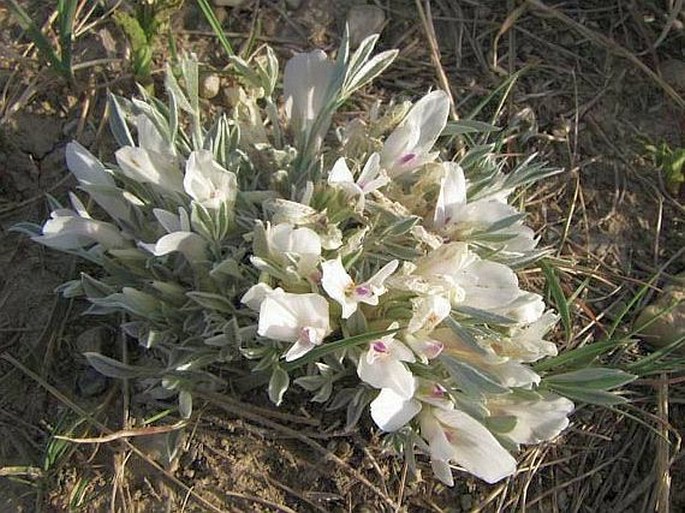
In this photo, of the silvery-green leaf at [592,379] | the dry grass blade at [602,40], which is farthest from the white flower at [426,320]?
the dry grass blade at [602,40]

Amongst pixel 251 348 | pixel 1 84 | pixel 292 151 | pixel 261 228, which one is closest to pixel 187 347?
pixel 251 348

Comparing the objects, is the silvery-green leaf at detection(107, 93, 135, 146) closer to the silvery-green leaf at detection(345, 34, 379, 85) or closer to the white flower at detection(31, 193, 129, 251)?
the white flower at detection(31, 193, 129, 251)

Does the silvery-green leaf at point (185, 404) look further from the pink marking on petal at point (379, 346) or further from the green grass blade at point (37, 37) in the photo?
the green grass blade at point (37, 37)

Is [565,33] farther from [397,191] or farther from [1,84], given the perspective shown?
[1,84]

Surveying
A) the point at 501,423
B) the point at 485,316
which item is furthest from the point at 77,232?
the point at 501,423

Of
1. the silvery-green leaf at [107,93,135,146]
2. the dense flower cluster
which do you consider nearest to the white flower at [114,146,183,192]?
the dense flower cluster

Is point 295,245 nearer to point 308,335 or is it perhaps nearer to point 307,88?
point 308,335
